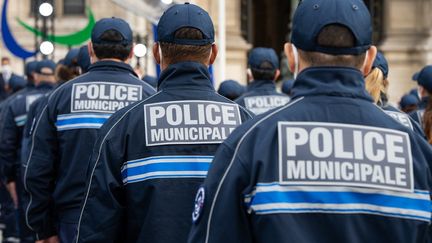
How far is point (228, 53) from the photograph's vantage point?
27.3m

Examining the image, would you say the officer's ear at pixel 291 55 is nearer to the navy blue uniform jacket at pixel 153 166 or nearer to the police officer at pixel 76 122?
the navy blue uniform jacket at pixel 153 166

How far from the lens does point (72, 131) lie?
6.09 meters

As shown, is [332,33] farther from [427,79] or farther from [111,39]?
[427,79]

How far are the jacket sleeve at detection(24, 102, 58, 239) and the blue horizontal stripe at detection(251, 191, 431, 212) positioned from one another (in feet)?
10.0

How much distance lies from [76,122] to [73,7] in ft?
74.4

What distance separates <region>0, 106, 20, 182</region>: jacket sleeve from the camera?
34.1 feet

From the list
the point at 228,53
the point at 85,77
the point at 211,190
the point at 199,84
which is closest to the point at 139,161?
the point at 199,84

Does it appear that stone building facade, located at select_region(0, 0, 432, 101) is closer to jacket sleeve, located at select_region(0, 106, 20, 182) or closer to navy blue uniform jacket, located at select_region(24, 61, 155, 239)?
jacket sleeve, located at select_region(0, 106, 20, 182)

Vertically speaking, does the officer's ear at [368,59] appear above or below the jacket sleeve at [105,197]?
above

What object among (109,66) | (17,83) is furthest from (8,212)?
(109,66)

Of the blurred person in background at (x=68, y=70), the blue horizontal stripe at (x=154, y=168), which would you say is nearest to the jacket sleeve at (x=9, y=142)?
the blurred person in background at (x=68, y=70)

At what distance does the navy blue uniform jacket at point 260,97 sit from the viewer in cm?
1032

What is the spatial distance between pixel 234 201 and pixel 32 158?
307 cm

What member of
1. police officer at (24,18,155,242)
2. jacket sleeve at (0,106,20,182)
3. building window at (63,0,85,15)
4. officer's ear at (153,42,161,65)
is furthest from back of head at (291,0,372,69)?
building window at (63,0,85,15)
